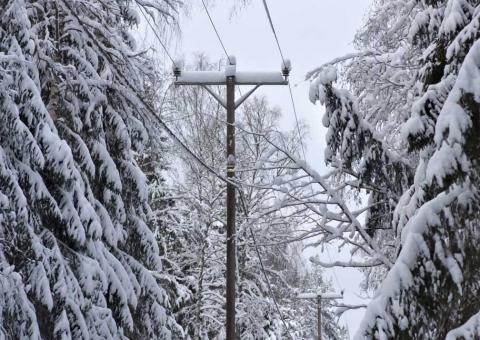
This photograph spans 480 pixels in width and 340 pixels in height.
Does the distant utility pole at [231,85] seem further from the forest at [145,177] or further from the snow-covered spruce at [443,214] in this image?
the snow-covered spruce at [443,214]

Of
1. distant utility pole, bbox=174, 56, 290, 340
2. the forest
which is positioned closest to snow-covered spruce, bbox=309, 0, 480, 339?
the forest

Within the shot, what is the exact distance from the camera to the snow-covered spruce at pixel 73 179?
5.89 meters

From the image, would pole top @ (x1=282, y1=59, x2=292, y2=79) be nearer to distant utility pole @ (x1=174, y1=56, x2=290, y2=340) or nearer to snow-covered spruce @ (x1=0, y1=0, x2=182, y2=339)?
distant utility pole @ (x1=174, y1=56, x2=290, y2=340)

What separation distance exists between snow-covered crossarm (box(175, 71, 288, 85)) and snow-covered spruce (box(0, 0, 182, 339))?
5.46ft

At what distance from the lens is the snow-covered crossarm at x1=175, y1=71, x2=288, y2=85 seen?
33.2 feet

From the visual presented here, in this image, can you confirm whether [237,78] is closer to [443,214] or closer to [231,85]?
[231,85]

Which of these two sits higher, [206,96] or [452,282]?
[206,96]

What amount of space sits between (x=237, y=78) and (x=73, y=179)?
419cm

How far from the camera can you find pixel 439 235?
433 centimetres

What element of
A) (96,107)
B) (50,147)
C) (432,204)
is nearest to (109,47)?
(96,107)

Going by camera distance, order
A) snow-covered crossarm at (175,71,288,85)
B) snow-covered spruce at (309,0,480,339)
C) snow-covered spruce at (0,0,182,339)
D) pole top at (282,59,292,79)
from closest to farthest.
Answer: snow-covered spruce at (309,0,480,339) → snow-covered spruce at (0,0,182,339) → pole top at (282,59,292,79) → snow-covered crossarm at (175,71,288,85)

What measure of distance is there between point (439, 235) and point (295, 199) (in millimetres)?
3063

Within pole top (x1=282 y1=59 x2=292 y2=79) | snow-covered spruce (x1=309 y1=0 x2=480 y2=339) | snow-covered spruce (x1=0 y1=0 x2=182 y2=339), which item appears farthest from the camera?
pole top (x1=282 y1=59 x2=292 y2=79)

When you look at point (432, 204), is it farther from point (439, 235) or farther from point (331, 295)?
point (331, 295)
